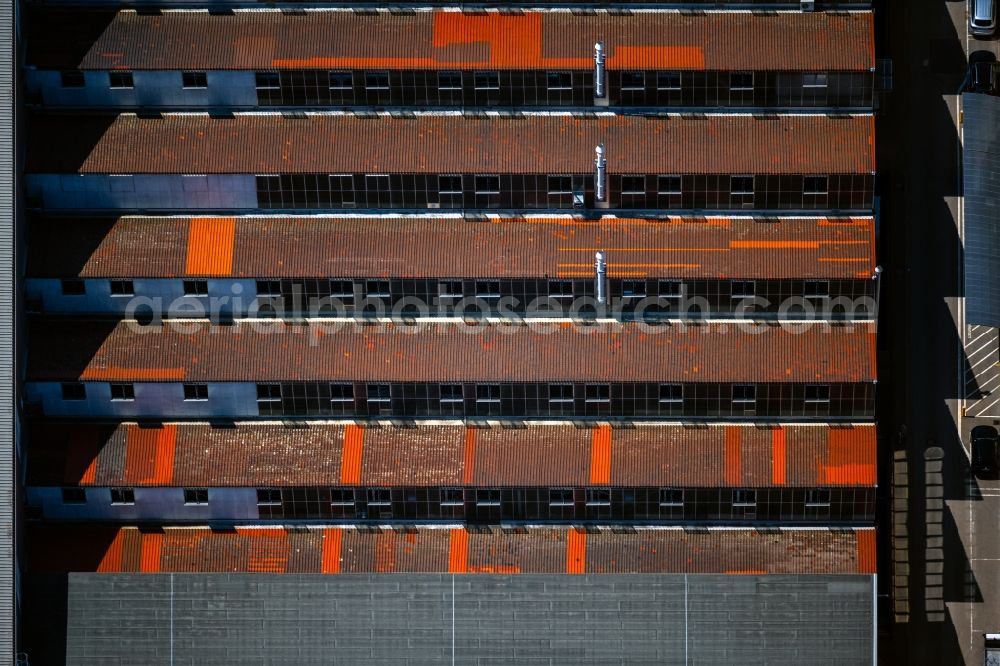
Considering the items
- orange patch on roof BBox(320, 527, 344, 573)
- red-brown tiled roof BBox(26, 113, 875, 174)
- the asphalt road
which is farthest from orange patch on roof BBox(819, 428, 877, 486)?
orange patch on roof BBox(320, 527, 344, 573)

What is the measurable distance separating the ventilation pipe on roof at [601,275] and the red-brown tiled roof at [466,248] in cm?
68

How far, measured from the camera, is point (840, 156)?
12825 cm

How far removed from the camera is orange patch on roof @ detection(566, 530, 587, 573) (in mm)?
129125

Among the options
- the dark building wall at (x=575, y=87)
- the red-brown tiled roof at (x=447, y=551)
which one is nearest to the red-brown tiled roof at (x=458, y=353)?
the red-brown tiled roof at (x=447, y=551)

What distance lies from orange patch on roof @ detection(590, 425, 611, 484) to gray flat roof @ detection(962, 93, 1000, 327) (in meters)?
36.8

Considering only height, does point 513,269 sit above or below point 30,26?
below

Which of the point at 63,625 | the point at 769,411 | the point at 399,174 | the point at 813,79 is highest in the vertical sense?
the point at 813,79

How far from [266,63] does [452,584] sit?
50.0 meters

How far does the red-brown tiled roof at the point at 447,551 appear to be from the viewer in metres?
129

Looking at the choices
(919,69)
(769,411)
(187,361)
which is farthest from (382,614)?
(919,69)

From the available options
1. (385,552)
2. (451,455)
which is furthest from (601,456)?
(385,552)

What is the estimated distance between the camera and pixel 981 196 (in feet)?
448

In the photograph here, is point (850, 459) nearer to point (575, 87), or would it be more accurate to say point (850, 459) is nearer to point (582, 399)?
point (582, 399)

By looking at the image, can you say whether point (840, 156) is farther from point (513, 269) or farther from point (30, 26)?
point (30, 26)
